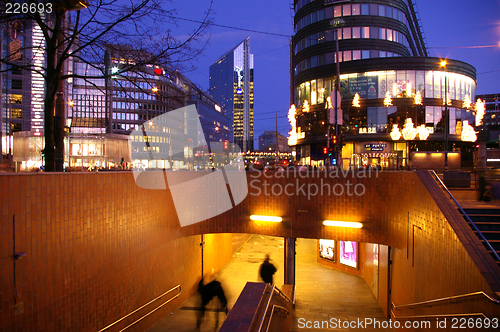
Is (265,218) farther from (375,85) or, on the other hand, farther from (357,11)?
(357,11)

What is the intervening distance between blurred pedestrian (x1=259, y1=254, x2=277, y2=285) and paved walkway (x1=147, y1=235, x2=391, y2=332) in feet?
1.01

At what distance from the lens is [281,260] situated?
19.7 metres

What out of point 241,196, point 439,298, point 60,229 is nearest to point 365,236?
point 439,298

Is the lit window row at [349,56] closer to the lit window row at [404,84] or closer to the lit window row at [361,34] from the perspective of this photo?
the lit window row at [361,34]

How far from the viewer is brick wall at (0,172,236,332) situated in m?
5.64

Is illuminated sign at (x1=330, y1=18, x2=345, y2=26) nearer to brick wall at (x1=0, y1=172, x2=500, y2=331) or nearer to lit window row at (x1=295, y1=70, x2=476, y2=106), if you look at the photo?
lit window row at (x1=295, y1=70, x2=476, y2=106)

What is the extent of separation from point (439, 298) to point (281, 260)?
43.0ft

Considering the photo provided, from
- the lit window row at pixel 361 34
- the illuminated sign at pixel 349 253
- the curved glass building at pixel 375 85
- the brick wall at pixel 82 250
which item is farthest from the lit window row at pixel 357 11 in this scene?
the brick wall at pixel 82 250

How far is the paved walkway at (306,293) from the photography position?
38.1 feet

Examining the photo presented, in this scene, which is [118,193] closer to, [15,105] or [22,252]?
[22,252]

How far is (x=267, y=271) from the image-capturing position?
17641 mm

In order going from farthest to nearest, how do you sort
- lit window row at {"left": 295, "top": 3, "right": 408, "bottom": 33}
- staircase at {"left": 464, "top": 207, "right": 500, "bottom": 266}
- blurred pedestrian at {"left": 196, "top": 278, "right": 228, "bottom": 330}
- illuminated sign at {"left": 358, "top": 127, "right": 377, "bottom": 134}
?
lit window row at {"left": 295, "top": 3, "right": 408, "bottom": 33}, illuminated sign at {"left": 358, "top": 127, "right": 377, "bottom": 134}, blurred pedestrian at {"left": 196, "top": 278, "right": 228, "bottom": 330}, staircase at {"left": 464, "top": 207, "right": 500, "bottom": 266}

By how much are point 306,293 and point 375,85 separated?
27.4m

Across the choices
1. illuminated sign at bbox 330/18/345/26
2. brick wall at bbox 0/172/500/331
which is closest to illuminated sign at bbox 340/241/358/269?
brick wall at bbox 0/172/500/331
